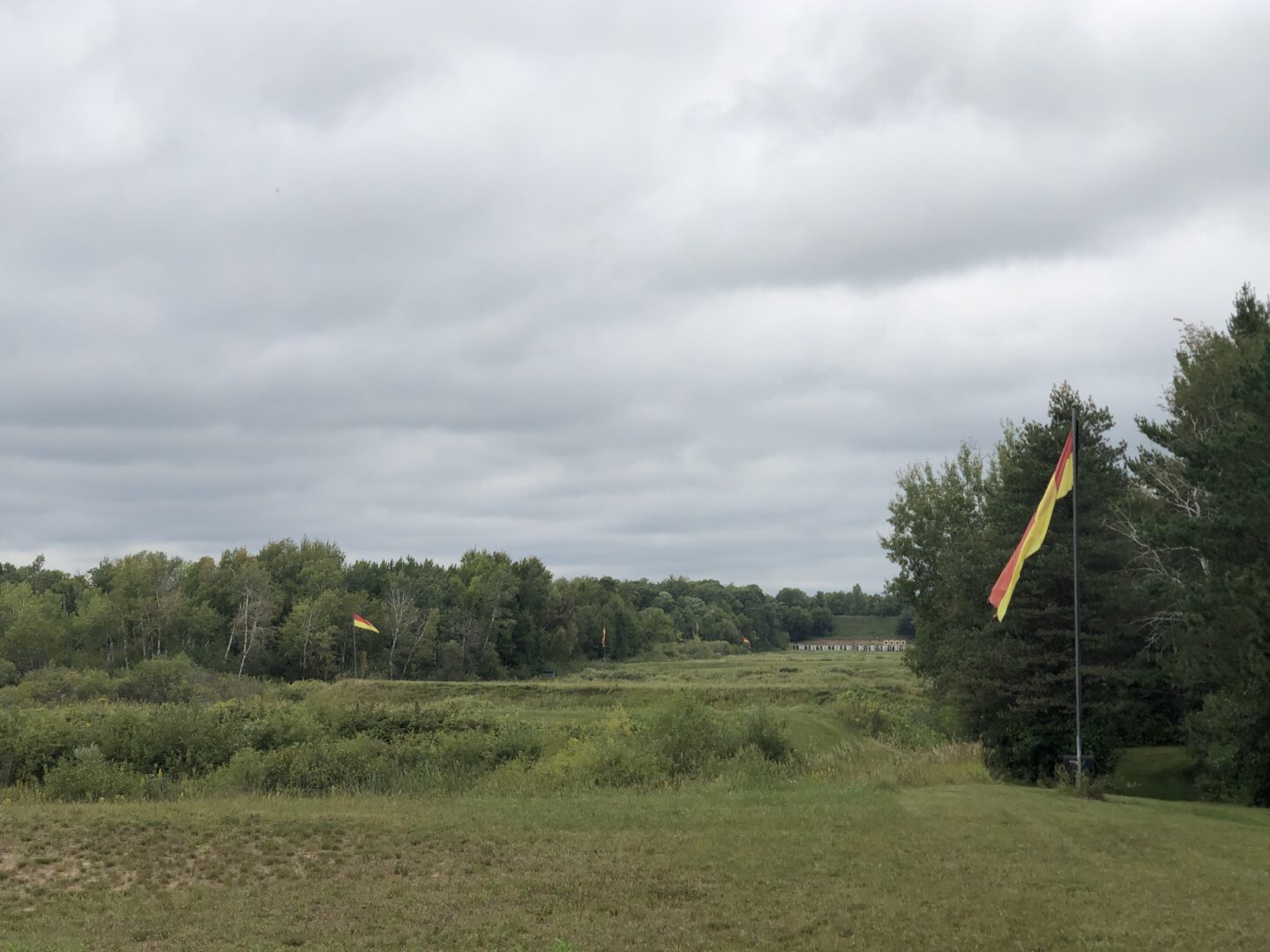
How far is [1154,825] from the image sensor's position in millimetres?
18719

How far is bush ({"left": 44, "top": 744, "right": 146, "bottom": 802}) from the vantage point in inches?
1072

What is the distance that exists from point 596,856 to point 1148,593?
19.7 m

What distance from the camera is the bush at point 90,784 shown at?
27.2 m

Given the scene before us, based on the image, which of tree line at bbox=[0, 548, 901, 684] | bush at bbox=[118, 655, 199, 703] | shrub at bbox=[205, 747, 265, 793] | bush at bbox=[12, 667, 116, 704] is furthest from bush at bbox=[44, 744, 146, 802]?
tree line at bbox=[0, 548, 901, 684]

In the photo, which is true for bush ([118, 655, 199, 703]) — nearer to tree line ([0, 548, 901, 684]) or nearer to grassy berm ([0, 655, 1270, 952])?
Result: tree line ([0, 548, 901, 684])

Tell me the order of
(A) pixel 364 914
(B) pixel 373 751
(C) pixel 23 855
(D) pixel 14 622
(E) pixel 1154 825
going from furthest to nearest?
(D) pixel 14 622 < (B) pixel 373 751 < (E) pixel 1154 825 < (C) pixel 23 855 < (A) pixel 364 914

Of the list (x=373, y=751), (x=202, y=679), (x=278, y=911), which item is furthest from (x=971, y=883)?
(x=202, y=679)

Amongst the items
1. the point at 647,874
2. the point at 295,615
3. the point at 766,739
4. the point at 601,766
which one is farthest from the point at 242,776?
the point at 295,615

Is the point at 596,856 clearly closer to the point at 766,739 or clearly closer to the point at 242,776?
the point at 242,776

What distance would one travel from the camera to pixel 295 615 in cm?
10394

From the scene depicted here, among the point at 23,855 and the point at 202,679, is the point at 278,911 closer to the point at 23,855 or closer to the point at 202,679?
the point at 23,855

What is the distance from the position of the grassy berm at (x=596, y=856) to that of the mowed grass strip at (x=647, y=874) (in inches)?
2.4

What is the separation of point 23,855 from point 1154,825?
2044 cm

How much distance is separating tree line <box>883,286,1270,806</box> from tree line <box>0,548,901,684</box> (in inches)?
3131
